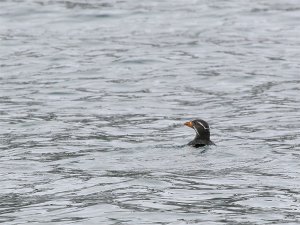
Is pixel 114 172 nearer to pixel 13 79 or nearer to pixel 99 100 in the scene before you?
pixel 99 100

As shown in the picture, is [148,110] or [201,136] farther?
[148,110]

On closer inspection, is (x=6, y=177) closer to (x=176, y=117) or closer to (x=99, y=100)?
(x=176, y=117)

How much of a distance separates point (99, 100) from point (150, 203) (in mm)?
9922

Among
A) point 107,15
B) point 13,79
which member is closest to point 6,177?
point 13,79

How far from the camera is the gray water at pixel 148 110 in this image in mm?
14242

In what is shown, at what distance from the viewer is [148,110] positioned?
22.6m

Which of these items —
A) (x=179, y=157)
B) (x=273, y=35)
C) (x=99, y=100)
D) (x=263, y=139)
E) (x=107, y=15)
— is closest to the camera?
(x=179, y=157)

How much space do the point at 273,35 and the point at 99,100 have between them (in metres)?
9.59

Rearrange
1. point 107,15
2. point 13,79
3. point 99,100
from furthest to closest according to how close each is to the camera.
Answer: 1. point 107,15
2. point 13,79
3. point 99,100

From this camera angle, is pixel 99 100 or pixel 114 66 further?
pixel 114 66

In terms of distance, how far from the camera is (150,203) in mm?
14125

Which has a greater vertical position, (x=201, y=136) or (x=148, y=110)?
(x=201, y=136)

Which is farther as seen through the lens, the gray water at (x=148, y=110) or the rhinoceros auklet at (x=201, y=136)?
the rhinoceros auklet at (x=201, y=136)

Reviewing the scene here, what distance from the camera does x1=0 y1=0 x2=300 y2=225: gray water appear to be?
46.7 ft
